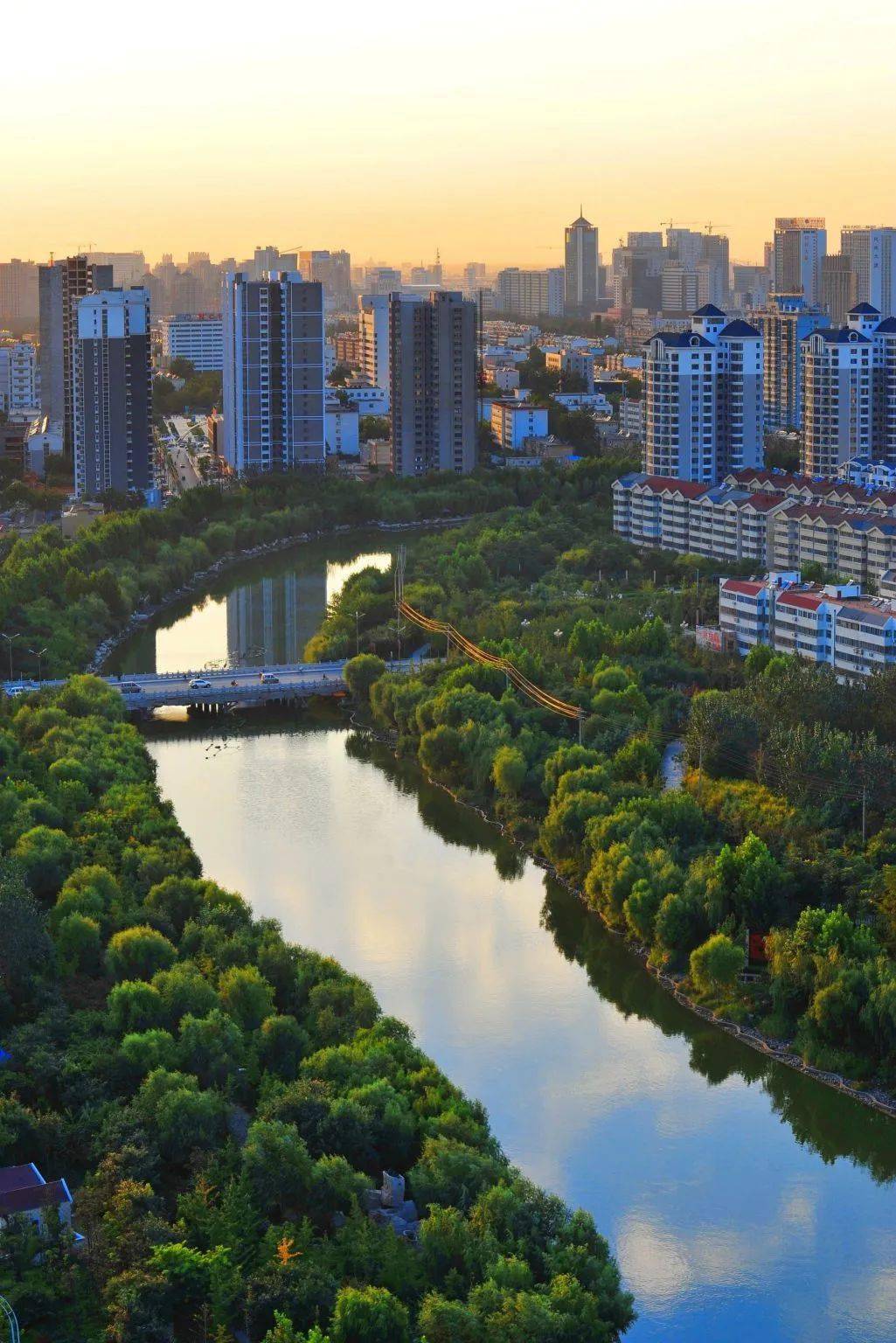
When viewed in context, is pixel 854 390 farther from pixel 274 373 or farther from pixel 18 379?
pixel 18 379

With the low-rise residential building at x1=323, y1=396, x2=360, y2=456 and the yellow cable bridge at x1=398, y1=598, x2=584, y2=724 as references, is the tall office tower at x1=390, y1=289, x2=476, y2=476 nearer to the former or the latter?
the low-rise residential building at x1=323, y1=396, x2=360, y2=456

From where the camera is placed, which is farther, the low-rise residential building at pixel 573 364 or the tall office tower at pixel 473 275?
the tall office tower at pixel 473 275

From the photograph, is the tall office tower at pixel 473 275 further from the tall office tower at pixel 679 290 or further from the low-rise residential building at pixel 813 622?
the low-rise residential building at pixel 813 622

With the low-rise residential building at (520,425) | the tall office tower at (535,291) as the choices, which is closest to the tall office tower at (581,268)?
the tall office tower at (535,291)

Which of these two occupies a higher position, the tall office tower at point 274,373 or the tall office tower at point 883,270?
the tall office tower at point 883,270

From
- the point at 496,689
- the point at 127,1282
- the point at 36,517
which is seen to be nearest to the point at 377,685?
the point at 496,689

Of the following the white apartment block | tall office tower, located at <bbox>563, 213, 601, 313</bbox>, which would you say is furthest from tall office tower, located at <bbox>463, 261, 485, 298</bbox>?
the white apartment block

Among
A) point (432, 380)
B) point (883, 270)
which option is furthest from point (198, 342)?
point (432, 380)
